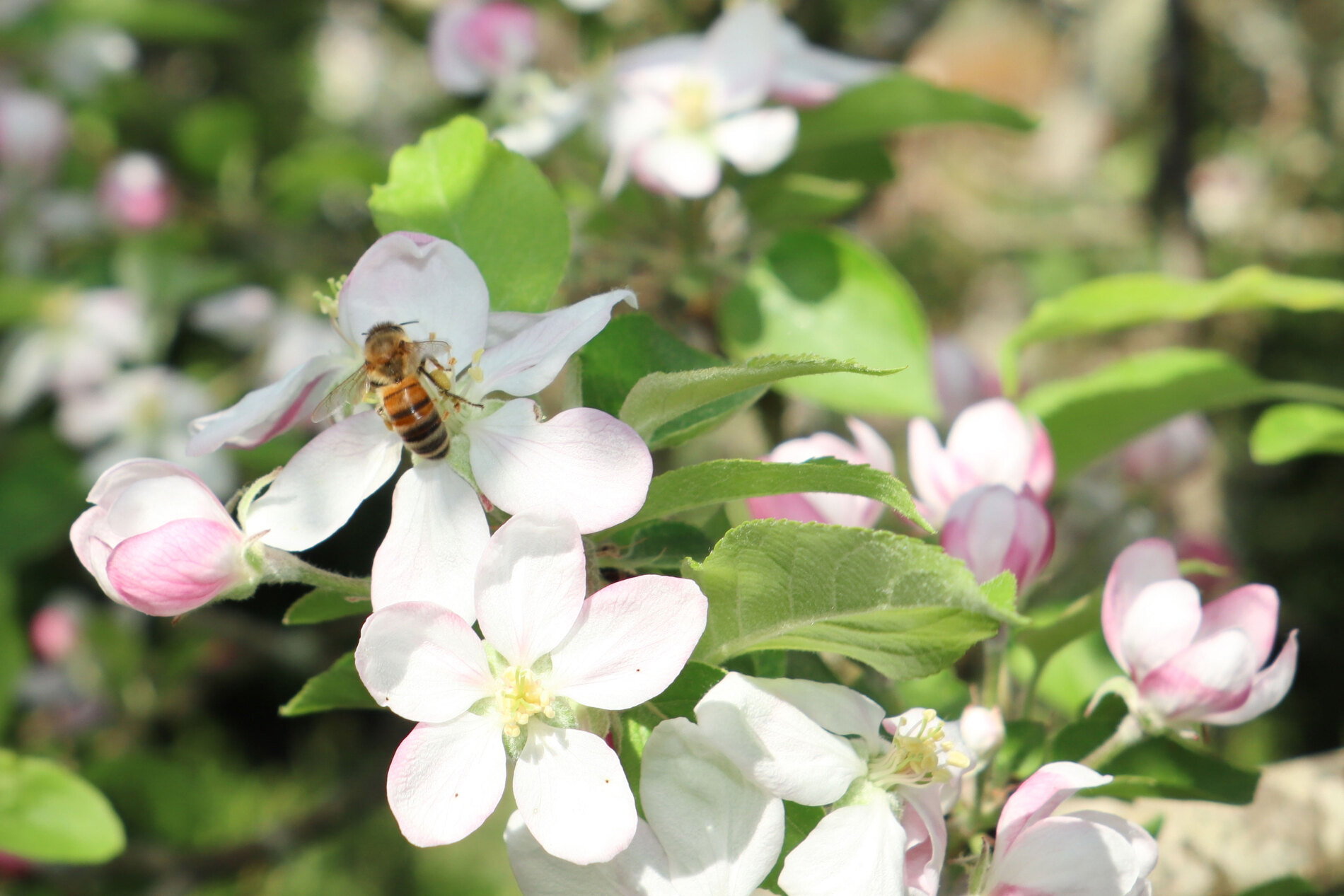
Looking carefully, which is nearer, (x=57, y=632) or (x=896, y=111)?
(x=896, y=111)

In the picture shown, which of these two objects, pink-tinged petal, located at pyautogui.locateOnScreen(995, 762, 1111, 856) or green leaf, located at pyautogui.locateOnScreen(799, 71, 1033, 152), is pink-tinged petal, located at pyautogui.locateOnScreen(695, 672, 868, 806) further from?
green leaf, located at pyautogui.locateOnScreen(799, 71, 1033, 152)

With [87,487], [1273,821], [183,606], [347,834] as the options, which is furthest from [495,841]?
[183,606]

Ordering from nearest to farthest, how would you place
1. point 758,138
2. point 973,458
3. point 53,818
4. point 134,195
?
point 973,458 < point 53,818 < point 758,138 < point 134,195

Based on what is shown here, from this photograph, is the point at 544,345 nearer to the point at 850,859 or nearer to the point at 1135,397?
the point at 850,859

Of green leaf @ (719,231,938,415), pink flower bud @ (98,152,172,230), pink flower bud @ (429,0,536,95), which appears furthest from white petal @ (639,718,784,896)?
pink flower bud @ (98,152,172,230)

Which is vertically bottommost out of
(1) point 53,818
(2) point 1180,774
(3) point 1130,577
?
(1) point 53,818

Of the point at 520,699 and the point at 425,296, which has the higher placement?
the point at 425,296

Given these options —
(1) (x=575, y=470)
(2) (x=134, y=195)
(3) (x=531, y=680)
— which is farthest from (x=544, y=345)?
(2) (x=134, y=195)

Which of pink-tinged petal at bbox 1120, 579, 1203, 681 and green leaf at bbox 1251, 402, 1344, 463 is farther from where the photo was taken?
green leaf at bbox 1251, 402, 1344, 463
